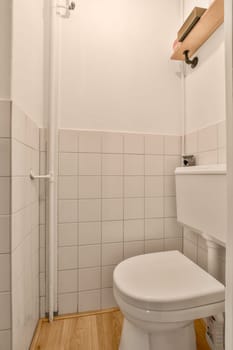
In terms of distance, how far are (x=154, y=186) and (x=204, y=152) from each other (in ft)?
1.19

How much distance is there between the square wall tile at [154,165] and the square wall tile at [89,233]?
0.46m

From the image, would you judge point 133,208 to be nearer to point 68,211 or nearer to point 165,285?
point 68,211

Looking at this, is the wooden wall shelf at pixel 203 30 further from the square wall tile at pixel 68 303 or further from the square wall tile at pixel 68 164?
the square wall tile at pixel 68 303

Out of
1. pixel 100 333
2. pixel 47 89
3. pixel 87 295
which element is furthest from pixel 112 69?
pixel 100 333

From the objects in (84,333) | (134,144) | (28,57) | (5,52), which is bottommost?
(84,333)

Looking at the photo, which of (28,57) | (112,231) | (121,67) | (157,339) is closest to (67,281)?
(112,231)

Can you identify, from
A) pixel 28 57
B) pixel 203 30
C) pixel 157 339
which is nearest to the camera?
pixel 157 339

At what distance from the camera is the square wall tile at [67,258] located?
124 cm

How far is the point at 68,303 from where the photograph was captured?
1.25 m

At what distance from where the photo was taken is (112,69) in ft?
4.33

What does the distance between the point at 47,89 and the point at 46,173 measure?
48 cm

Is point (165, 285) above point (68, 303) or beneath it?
above

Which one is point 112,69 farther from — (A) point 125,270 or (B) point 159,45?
(A) point 125,270

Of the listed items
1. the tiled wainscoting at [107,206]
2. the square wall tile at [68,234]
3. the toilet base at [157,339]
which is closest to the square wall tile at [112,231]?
the tiled wainscoting at [107,206]
